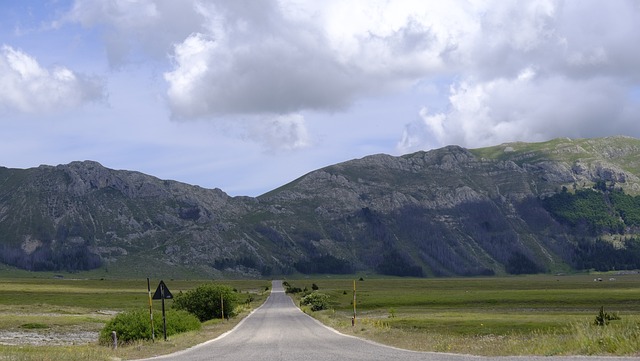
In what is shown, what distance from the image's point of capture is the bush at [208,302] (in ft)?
276

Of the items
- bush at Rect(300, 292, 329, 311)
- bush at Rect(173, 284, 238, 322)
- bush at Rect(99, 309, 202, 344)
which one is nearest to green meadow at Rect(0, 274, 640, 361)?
bush at Rect(99, 309, 202, 344)

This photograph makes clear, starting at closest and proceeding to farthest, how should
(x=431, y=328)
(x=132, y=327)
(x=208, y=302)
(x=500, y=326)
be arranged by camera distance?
1. (x=132, y=327)
2. (x=500, y=326)
3. (x=431, y=328)
4. (x=208, y=302)

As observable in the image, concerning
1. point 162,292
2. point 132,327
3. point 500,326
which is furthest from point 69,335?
point 500,326

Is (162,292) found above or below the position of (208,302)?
above

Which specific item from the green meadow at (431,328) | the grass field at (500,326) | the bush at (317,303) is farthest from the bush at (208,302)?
the bush at (317,303)

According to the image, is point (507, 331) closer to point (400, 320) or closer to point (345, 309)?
point (400, 320)

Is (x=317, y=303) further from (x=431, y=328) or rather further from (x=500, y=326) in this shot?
(x=500, y=326)

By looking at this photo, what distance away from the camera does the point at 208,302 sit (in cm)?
8431

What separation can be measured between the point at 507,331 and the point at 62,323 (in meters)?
49.7

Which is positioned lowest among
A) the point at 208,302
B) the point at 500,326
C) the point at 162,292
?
the point at 500,326

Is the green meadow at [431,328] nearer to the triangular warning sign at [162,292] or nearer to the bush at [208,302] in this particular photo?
the triangular warning sign at [162,292]

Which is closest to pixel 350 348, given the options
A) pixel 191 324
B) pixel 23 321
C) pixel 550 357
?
pixel 550 357

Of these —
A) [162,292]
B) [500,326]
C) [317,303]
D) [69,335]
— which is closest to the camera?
[162,292]

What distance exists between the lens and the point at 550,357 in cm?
2489
